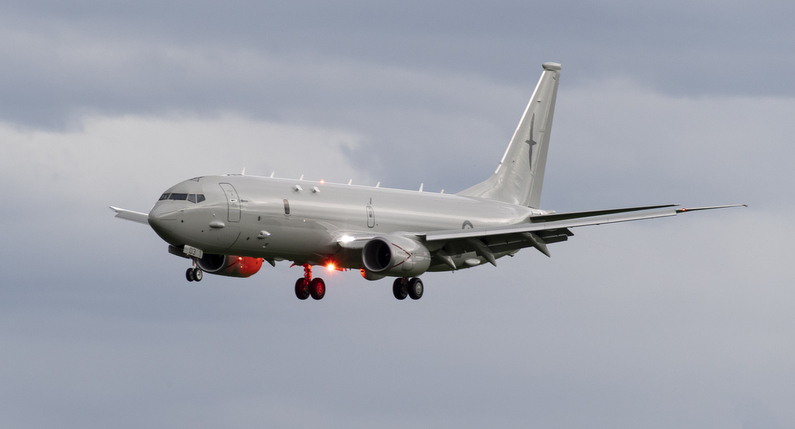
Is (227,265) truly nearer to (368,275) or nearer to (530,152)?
(368,275)

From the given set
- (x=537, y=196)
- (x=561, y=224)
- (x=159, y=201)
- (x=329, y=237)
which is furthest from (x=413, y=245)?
(x=537, y=196)

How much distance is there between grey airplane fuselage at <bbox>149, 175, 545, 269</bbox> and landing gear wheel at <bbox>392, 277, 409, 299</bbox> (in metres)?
2.35

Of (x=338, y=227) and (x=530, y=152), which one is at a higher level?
(x=530, y=152)

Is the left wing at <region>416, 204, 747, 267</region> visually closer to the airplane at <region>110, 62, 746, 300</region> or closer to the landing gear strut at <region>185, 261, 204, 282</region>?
the airplane at <region>110, 62, 746, 300</region>

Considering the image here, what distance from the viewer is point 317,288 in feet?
178

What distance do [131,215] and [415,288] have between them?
45.6 feet

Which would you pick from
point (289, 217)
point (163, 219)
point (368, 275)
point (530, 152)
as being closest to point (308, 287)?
point (368, 275)

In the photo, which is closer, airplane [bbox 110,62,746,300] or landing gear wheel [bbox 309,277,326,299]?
airplane [bbox 110,62,746,300]

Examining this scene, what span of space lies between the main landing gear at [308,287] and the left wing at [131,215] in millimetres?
7822

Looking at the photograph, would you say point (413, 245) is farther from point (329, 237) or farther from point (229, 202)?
point (229, 202)

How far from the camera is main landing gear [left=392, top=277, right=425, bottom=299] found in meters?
53.6

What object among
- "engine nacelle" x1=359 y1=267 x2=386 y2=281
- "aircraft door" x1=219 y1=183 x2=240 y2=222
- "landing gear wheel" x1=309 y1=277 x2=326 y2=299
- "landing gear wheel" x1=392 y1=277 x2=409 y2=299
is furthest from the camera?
"landing gear wheel" x1=309 y1=277 x2=326 y2=299

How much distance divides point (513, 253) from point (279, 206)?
14.7 m

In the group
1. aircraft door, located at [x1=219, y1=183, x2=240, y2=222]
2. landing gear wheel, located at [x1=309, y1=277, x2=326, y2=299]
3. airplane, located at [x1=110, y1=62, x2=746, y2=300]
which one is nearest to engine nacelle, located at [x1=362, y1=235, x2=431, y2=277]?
airplane, located at [x1=110, y1=62, x2=746, y2=300]
